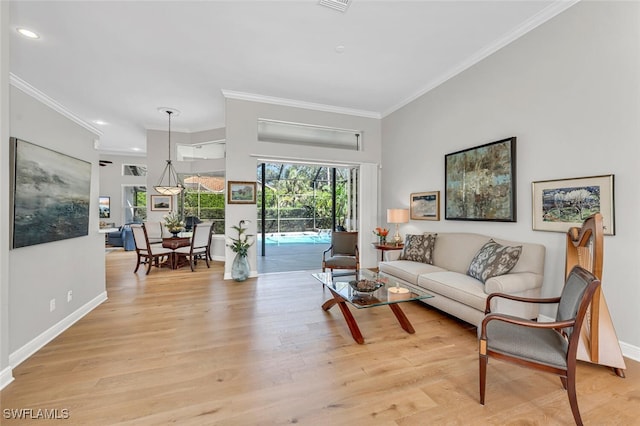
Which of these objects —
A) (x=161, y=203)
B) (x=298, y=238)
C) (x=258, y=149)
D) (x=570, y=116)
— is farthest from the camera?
(x=298, y=238)

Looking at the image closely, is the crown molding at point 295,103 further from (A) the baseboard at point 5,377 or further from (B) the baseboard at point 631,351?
(B) the baseboard at point 631,351

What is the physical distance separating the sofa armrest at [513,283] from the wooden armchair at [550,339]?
2.08 ft

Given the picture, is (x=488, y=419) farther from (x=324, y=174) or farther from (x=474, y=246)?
(x=324, y=174)

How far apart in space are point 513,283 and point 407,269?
1.30m

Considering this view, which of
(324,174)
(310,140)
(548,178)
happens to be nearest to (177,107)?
(310,140)

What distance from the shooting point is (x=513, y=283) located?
2703 mm

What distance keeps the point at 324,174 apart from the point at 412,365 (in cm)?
864

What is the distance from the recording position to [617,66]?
2.47 m

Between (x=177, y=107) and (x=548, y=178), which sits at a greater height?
(x=177, y=107)

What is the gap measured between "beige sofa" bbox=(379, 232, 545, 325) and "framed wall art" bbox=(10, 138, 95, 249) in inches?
139

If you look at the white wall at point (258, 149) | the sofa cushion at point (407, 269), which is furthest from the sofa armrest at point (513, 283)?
the white wall at point (258, 149)

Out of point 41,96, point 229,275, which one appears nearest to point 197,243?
point 229,275

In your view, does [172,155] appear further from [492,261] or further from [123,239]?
[492,261]

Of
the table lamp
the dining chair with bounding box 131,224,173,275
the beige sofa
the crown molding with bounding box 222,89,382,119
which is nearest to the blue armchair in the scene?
the dining chair with bounding box 131,224,173,275
